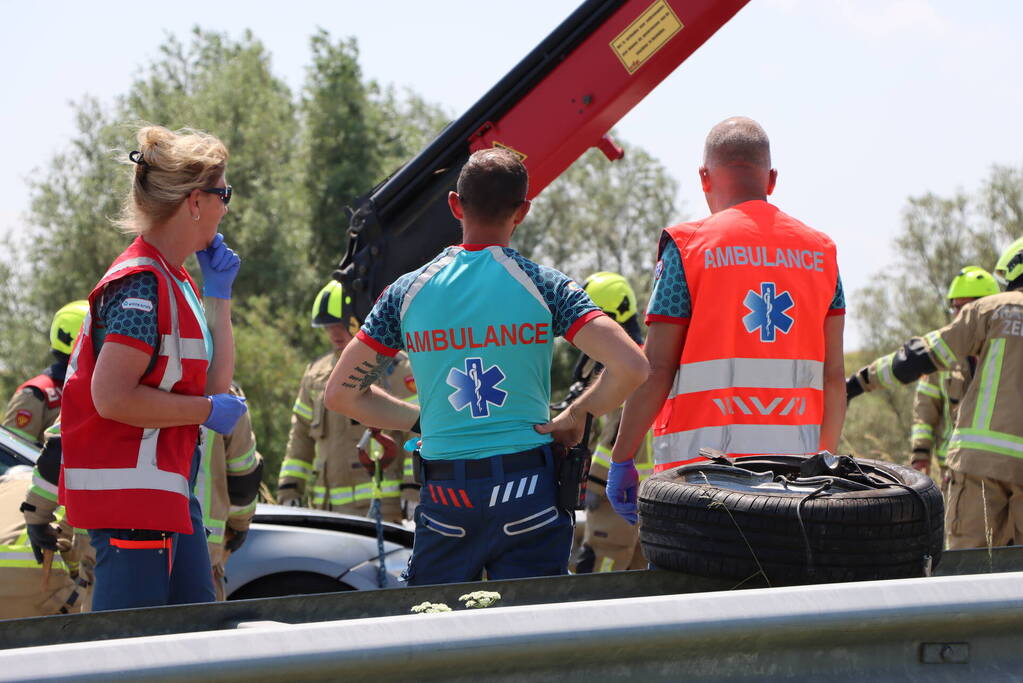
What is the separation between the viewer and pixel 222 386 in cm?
373

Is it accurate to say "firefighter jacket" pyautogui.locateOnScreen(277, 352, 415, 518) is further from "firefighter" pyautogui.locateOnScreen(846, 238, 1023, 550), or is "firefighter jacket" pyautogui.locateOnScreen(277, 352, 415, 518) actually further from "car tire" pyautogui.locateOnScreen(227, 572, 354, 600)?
"firefighter" pyautogui.locateOnScreen(846, 238, 1023, 550)

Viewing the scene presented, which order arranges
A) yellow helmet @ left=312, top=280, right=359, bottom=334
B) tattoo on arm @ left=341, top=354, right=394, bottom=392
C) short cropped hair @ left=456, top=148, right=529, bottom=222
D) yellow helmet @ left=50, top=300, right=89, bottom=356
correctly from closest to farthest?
short cropped hair @ left=456, top=148, right=529, bottom=222, tattoo on arm @ left=341, top=354, right=394, bottom=392, yellow helmet @ left=50, top=300, right=89, bottom=356, yellow helmet @ left=312, top=280, right=359, bottom=334

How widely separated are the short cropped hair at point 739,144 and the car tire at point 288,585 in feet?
10.4

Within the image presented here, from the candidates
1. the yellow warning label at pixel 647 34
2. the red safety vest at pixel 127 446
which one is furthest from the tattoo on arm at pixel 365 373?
the yellow warning label at pixel 647 34

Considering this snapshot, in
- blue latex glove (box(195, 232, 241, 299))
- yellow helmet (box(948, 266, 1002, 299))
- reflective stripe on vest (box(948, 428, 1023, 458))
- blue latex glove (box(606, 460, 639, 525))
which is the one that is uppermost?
yellow helmet (box(948, 266, 1002, 299))

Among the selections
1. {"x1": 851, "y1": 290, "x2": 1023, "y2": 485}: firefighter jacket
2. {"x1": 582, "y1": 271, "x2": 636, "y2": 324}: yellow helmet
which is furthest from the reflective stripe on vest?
{"x1": 582, "y1": 271, "x2": 636, "y2": 324}: yellow helmet

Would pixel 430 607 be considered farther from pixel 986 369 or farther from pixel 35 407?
pixel 35 407

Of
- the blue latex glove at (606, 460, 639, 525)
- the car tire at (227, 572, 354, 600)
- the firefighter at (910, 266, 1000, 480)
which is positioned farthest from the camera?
the firefighter at (910, 266, 1000, 480)

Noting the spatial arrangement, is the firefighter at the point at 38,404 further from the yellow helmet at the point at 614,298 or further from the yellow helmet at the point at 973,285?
the yellow helmet at the point at 973,285

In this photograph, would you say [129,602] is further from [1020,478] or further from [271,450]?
[271,450]

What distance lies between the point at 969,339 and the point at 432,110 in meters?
48.9

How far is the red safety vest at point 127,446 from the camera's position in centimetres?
343

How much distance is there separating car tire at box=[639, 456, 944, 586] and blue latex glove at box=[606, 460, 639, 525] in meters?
1.16

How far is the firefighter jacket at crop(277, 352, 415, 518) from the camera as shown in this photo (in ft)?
29.0
